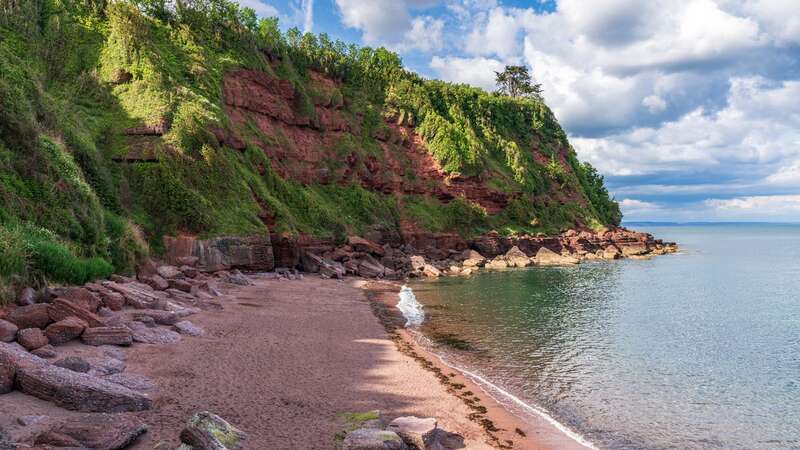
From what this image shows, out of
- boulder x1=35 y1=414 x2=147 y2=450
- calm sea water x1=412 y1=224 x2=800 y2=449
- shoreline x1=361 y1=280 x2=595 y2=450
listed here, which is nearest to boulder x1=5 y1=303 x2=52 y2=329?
boulder x1=35 y1=414 x2=147 y2=450

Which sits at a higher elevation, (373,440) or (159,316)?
(159,316)

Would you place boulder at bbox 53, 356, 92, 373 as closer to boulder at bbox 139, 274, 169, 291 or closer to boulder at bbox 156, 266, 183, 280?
boulder at bbox 139, 274, 169, 291

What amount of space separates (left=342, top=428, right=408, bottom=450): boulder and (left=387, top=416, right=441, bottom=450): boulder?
0.73 feet

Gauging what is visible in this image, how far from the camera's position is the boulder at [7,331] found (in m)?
11.1

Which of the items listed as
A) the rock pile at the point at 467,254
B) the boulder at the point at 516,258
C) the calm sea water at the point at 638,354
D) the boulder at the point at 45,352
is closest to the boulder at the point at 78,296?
the boulder at the point at 45,352

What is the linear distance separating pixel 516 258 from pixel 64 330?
55.1 meters

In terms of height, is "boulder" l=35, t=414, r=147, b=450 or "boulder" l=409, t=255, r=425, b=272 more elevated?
"boulder" l=409, t=255, r=425, b=272

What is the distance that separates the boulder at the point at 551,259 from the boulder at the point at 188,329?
51674 mm

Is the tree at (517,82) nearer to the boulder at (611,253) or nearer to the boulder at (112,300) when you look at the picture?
the boulder at (611,253)

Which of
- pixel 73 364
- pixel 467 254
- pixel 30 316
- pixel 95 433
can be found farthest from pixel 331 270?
pixel 95 433

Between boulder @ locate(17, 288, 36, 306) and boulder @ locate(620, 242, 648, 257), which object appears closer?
boulder @ locate(17, 288, 36, 306)

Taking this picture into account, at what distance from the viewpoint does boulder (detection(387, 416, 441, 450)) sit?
979 cm

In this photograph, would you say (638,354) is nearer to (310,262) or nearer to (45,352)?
(45,352)

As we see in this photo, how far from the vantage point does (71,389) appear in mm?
9039
